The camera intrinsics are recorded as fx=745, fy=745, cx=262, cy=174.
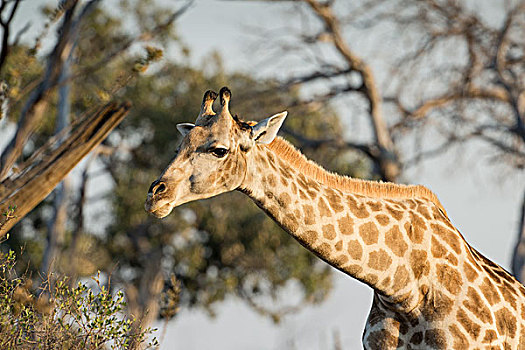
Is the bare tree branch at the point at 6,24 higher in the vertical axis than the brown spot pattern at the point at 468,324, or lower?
higher

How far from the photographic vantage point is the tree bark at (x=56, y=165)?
7.76m

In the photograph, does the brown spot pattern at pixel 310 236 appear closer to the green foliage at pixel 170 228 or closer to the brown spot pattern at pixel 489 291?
the brown spot pattern at pixel 489 291

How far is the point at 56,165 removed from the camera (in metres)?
8.07

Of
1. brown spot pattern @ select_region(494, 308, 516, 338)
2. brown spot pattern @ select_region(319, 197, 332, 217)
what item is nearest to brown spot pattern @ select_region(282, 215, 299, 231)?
brown spot pattern @ select_region(319, 197, 332, 217)

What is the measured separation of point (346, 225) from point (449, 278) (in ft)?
3.12

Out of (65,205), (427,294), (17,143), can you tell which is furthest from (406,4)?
(427,294)

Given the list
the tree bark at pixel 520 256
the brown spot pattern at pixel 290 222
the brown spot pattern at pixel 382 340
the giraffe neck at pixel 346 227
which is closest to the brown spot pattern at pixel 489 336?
the giraffe neck at pixel 346 227

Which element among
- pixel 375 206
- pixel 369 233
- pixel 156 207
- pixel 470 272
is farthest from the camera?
pixel 375 206

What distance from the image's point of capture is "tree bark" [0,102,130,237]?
306 inches

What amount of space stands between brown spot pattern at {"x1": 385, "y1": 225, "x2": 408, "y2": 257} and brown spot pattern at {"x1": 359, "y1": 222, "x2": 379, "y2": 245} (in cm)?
10

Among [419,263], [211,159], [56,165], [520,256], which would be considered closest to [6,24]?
[56,165]

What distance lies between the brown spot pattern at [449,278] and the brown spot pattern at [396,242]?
320 mm

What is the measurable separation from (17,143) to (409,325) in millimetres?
5092

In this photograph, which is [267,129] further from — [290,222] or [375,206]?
[375,206]
